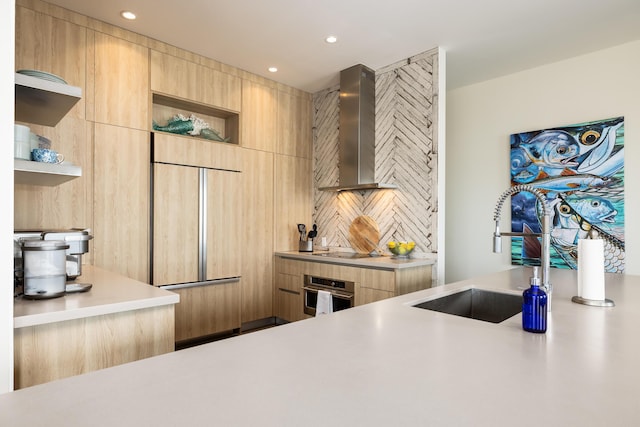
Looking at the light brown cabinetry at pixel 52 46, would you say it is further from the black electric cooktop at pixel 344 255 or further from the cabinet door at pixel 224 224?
the black electric cooktop at pixel 344 255

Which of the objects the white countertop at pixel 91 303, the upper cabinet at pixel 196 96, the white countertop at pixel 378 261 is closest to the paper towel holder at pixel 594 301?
the white countertop at pixel 378 261

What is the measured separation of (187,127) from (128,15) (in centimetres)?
97

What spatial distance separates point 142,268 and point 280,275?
1.44 meters

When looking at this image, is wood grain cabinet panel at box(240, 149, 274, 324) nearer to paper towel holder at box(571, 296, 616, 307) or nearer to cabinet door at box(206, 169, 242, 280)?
cabinet door at box(206, 169, 242, 280)

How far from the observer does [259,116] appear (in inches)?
157

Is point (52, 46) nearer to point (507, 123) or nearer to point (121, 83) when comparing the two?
point (121, 83)

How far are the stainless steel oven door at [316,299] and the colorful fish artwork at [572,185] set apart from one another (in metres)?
1.75

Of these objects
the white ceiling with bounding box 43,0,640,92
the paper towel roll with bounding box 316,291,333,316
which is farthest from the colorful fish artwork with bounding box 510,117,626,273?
the paper towel roll with bounding box 316,291,333,316

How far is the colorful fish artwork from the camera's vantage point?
3.12 metres

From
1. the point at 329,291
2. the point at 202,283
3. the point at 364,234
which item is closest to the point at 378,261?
the point at 329,291

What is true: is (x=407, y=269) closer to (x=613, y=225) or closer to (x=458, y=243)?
(x=458, y=243)

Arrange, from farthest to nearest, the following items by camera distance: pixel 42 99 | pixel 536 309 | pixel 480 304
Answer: pixel 480 304 → pixel 42 99 → pixel 536 309

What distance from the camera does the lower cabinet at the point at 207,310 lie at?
3.32m

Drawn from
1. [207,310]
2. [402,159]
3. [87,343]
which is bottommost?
[207,310]
